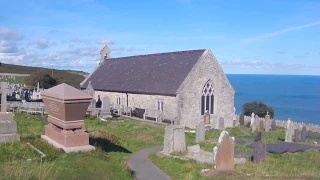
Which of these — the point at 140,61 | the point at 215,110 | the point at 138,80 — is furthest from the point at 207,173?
the point at 140,61

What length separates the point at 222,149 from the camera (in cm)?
1297

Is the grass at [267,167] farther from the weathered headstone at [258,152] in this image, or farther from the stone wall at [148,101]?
the stone wall at [148,101]

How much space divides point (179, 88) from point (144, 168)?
14018 mm

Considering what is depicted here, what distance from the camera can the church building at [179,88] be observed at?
1058 inches

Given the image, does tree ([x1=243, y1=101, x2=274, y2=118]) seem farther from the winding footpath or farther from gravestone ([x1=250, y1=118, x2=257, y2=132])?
the winding footpath

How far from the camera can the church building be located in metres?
26.9

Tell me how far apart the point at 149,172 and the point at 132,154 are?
327cm

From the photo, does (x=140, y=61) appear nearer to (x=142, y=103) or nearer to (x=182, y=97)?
(x=142, y=103)

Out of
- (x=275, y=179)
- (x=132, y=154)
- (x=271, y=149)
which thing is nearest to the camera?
(x=275, y=179)

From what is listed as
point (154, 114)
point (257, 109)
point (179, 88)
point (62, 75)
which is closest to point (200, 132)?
point (179, 88)

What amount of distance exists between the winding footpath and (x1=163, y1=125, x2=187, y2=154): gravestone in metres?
1.05

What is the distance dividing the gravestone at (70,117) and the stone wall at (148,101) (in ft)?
52.3

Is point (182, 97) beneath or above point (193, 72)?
beneath

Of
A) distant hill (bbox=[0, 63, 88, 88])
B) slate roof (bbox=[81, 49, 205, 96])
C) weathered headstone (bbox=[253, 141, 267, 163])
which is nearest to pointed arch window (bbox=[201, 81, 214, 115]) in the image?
slate roof (bbox=[81, 49, 205, 96])
